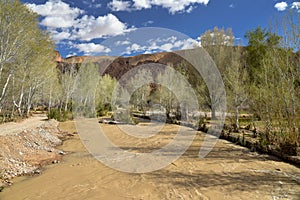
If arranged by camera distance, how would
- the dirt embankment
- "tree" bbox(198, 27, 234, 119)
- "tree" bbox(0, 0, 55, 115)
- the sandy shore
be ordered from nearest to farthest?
the sandy shore, the dirt embankment, "tree" bbox(0, 0, 55, 115), "tree" bbox(198, 27, 234, 119)

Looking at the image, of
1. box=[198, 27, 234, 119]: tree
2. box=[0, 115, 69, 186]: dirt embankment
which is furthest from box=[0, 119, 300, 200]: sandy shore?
box=[198, 27, 234, 119]: tree

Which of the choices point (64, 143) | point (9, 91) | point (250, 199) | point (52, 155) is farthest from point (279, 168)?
point (9, 91)

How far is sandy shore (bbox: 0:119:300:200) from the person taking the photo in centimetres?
479

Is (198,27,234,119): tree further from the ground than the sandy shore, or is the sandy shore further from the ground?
(198,27,234,119): tree

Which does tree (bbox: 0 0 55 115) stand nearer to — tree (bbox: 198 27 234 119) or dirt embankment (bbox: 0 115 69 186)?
dirt embankment (bbox: 0 115 69 186)

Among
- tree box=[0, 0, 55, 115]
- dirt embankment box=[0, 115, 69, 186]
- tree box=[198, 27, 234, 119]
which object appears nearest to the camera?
dirt embankment box=[0, 115, 69, 186]

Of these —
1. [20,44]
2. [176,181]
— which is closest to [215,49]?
[20,44]

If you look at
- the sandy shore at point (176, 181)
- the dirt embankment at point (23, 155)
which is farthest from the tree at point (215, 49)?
the dirt embankment at point (23, 155)

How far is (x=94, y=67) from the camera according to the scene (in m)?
33.4

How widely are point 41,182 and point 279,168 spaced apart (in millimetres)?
6861

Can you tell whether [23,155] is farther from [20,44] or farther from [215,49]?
[215,49]

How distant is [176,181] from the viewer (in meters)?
5.50

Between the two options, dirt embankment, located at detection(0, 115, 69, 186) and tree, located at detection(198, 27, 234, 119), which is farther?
tree, located at detection(198, 27, 234, 119)

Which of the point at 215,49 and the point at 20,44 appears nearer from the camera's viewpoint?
the point at 20,44
